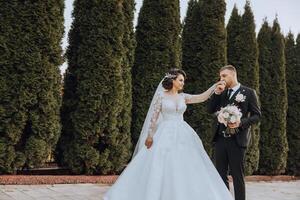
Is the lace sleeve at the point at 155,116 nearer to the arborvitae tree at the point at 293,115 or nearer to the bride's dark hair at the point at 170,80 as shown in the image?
the bride's dark hair at the point at 170,80

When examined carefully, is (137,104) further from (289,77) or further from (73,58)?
(289,77)

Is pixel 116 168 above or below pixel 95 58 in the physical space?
below

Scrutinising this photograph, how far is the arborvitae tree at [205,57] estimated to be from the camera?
12.1m

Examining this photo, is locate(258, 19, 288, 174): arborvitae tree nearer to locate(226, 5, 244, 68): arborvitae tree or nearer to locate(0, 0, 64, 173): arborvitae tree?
locate(226, 5, 244, 68): arborvitae tree

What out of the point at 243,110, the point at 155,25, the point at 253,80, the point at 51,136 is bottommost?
the point at 51,136

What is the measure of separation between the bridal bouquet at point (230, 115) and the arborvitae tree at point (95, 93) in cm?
475

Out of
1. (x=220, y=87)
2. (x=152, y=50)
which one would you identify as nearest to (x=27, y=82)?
(x=152, y=50)

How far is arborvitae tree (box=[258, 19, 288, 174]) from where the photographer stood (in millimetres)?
Result: 14008

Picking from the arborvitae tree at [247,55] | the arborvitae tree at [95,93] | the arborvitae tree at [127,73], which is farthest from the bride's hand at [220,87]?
the arborvitae tree at [247,55]

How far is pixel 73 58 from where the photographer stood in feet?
33.6

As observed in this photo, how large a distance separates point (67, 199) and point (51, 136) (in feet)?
8.56

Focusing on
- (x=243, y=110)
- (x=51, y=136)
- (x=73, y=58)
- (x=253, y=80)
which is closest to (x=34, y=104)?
(x=51, y=136)

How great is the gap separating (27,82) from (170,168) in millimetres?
4638

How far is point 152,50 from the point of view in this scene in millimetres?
11289
